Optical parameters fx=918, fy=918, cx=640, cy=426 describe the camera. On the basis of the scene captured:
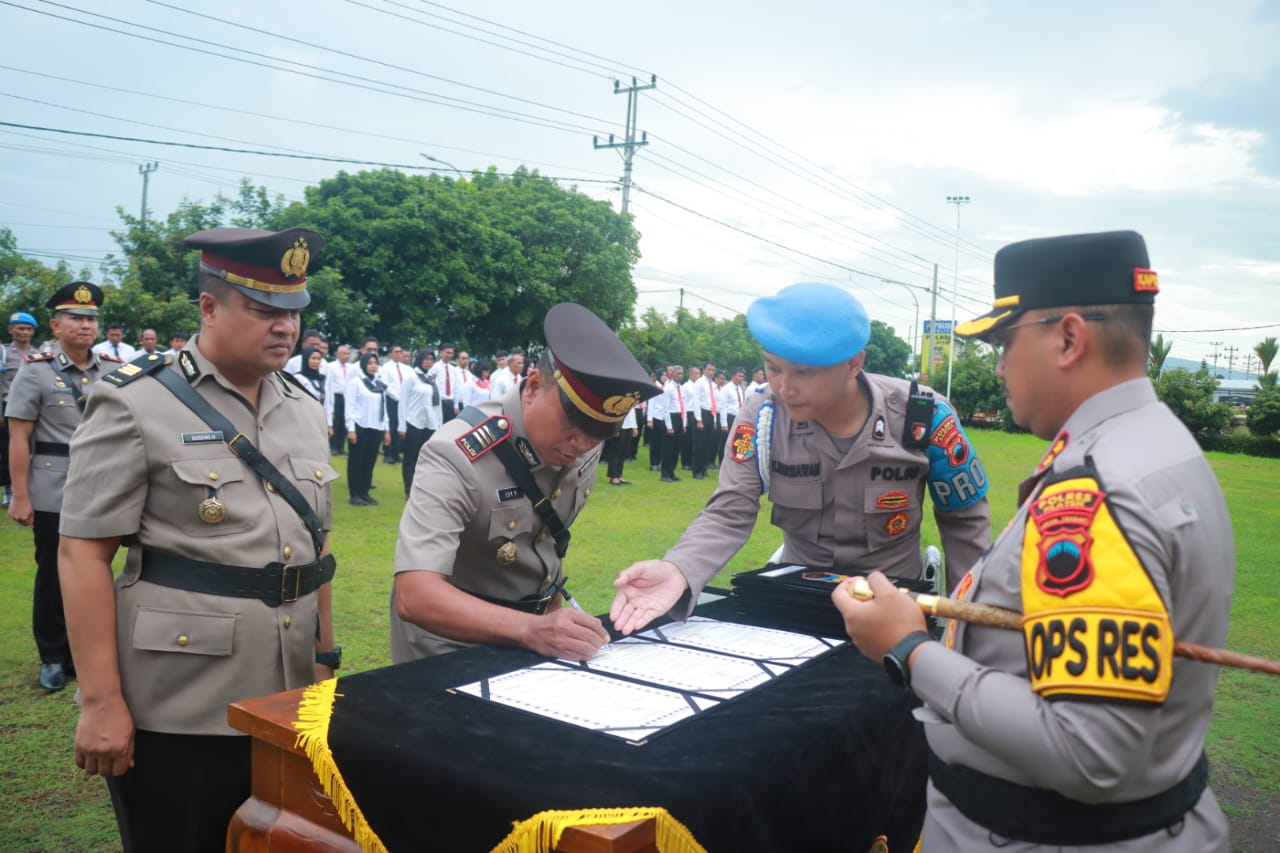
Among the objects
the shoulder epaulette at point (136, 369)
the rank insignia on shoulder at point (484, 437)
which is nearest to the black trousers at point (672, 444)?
Answer: the rank insignia on shoulder at point (484, 437)

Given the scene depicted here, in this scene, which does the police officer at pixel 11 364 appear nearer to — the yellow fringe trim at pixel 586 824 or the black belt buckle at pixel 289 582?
the black belt buckle at pixel 289 582

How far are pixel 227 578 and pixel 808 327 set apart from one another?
1.59m

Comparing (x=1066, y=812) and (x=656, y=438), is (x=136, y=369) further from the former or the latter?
(x=656, y=438)

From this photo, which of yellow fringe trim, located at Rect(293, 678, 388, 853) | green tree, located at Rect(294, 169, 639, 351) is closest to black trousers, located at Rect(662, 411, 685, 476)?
green tree, located at Rect(294, 169, 639, 351)

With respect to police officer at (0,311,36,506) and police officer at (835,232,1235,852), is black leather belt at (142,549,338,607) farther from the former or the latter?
police officer at (0,311,36,506)

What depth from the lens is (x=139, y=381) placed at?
2.16 m

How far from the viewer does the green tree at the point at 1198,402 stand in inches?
1244

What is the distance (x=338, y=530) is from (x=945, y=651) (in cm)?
799

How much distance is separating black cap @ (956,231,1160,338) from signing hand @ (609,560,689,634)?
1.28 m

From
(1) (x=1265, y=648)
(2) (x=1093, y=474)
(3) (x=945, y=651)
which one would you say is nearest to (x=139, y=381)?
(3) (x=945, y=651)

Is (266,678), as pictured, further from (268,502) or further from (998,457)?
(998,457)

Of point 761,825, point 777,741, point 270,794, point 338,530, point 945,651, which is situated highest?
point 945,651

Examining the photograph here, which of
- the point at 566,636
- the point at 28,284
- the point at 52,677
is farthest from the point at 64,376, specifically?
the point at 28,284

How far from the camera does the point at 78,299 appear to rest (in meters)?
4.72
